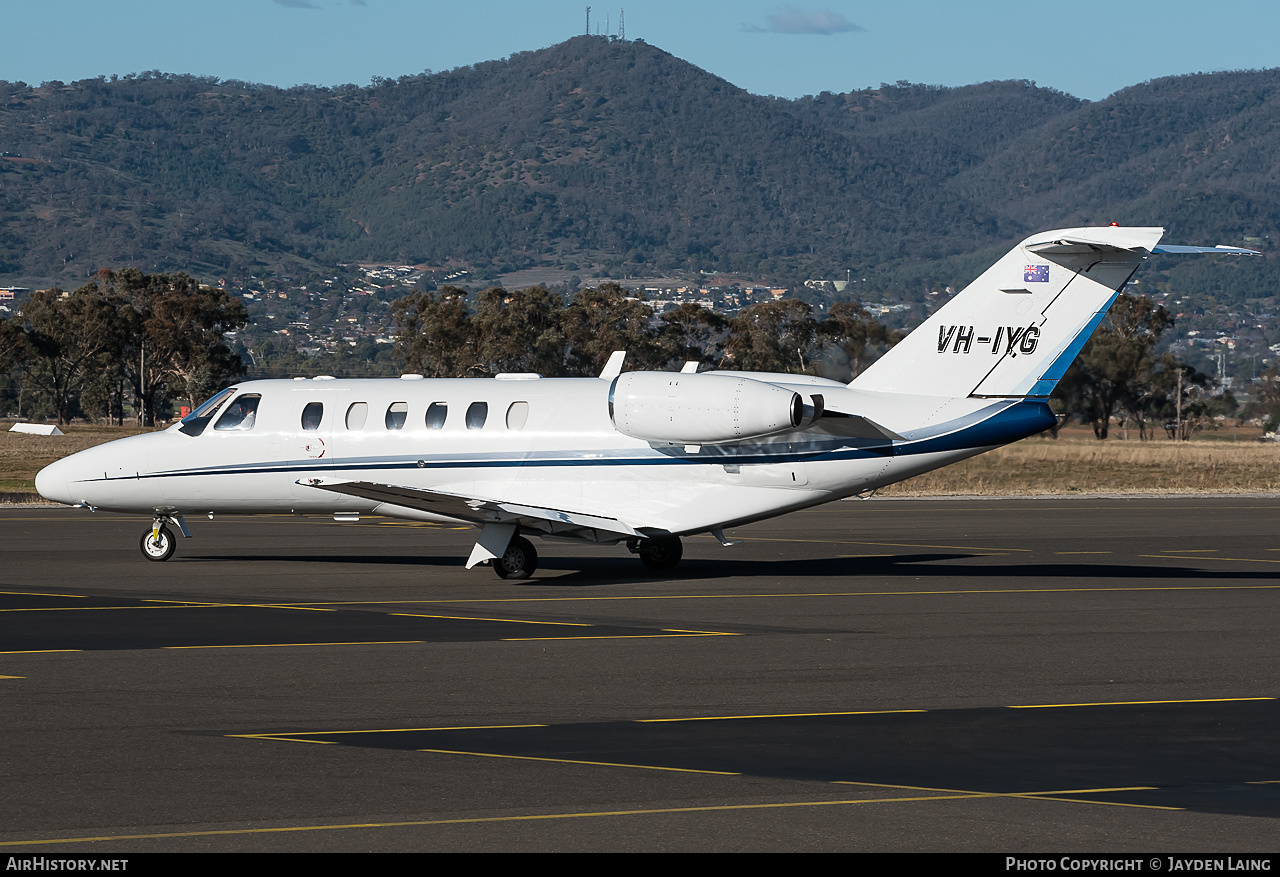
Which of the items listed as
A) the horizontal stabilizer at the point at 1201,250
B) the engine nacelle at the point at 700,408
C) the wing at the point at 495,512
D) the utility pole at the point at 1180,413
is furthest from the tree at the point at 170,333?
the horizontal stabilizer at the point at 1201,250

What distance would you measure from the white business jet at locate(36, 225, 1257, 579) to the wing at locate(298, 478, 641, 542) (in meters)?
0.03

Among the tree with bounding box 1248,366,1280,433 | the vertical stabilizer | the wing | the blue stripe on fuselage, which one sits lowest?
the tree with bounding box 1248,366,1280,433

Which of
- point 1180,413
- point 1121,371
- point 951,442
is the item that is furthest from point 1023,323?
point 1180,413

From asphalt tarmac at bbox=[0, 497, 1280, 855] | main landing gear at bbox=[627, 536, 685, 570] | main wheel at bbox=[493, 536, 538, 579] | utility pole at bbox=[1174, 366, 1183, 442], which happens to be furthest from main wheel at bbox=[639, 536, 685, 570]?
utility pole at bbox=[1174, 366, 1183, 442]

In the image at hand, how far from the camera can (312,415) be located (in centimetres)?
2355

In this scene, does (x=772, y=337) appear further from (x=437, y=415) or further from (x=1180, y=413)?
(x=437, y=415)

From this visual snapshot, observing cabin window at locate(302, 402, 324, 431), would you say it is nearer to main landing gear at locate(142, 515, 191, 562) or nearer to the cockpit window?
the cockpit window

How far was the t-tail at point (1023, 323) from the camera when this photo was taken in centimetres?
2088

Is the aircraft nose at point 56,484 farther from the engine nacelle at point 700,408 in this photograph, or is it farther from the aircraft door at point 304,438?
the engine nacelle at point 700,408

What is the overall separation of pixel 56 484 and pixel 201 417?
2.53 meters

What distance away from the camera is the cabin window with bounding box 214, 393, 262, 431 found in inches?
940

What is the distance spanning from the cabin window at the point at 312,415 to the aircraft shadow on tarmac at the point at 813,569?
7.49 feet
